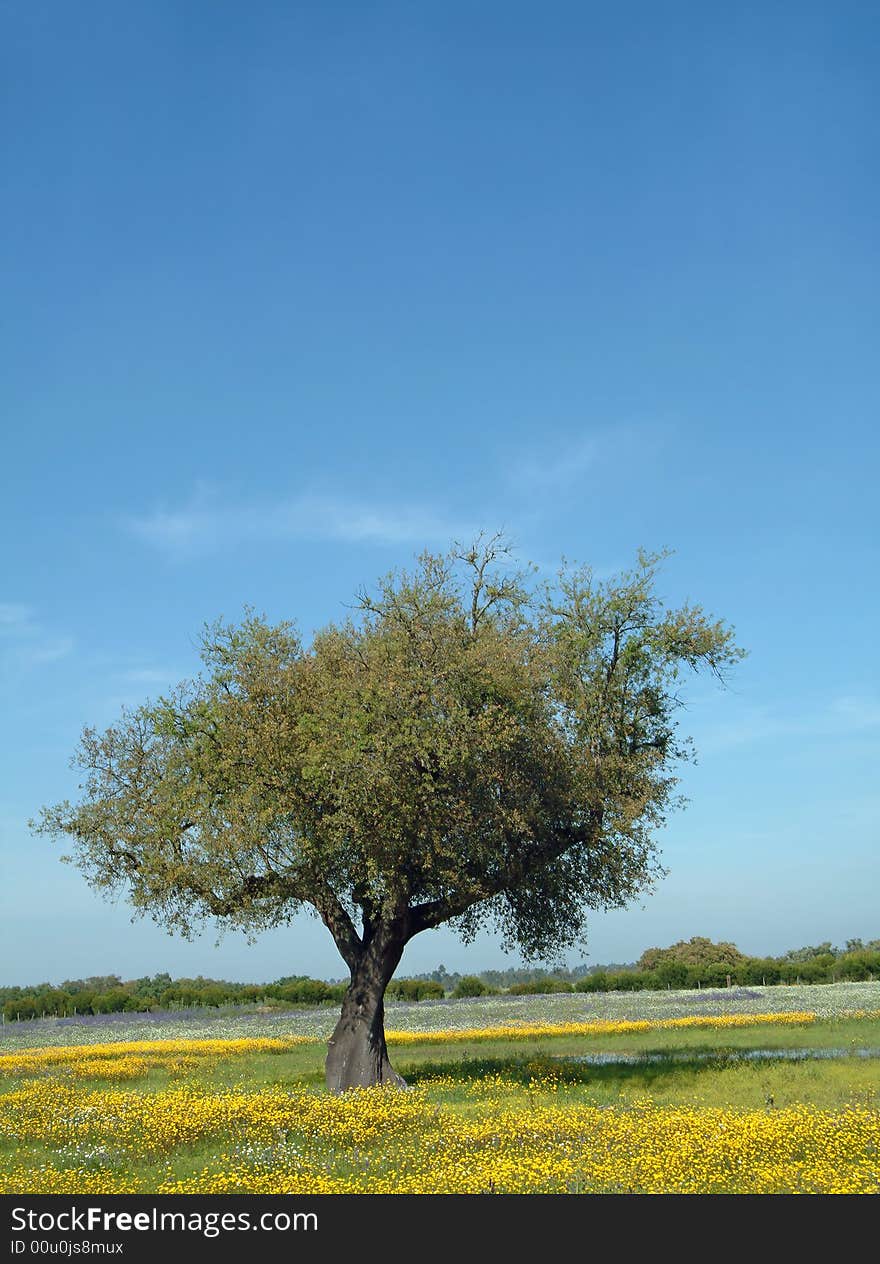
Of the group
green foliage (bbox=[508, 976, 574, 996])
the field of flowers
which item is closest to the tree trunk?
the field of flowers

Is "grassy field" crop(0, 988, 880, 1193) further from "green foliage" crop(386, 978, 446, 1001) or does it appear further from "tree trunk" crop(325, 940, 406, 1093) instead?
"green foliage" crop(386, 978, 446, 1001)

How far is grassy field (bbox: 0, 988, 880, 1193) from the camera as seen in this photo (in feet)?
51.5

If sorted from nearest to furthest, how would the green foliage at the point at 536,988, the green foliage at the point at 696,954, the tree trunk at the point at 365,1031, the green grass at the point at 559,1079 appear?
the green grass at the point at 559,1079
the tree trunk at the point at 365,1031
the green foliage at the point at 536,988
the green foliage at the point at 696,954

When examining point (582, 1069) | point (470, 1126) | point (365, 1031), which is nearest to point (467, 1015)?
point (582, 1069)

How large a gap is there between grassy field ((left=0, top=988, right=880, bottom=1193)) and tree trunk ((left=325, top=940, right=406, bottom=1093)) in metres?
1.59

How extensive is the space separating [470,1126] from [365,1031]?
9.29m

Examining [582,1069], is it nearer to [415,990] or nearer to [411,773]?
[411,773]

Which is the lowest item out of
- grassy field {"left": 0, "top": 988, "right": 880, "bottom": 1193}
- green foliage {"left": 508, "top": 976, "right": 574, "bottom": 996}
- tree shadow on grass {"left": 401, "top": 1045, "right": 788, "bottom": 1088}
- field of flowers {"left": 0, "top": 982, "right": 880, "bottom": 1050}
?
green foliage {"left": 508, "top": 976, "right": 574, "bottom": 996}

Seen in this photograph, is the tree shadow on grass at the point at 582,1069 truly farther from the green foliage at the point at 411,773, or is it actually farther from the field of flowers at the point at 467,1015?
the field of flowers at the point at 467,1015

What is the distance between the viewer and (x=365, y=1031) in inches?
1137

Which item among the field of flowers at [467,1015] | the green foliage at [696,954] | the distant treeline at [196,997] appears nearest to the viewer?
the field of flowers at [467,1015]

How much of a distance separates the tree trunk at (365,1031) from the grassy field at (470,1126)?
159 centimetres

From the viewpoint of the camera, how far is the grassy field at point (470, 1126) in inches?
618

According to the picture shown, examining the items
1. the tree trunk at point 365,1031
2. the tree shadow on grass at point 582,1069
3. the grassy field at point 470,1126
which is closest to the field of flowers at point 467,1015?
the grassy field at point 470,1126
